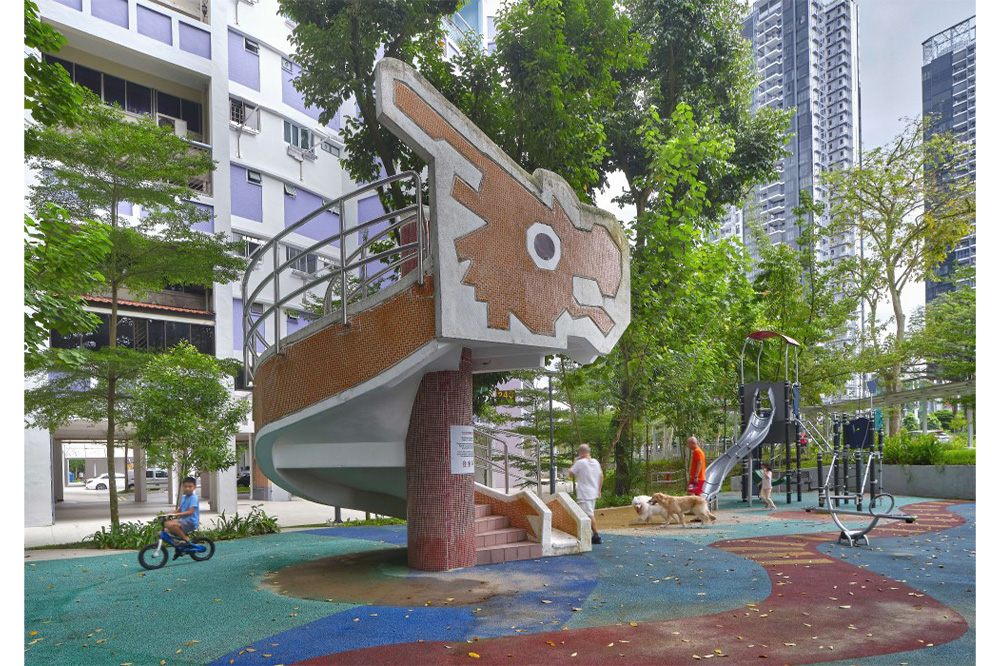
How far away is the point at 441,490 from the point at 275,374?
119 inches

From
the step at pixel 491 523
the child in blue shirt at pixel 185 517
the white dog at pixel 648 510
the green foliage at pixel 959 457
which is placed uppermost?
the child in blue shirt at pixel 185 517

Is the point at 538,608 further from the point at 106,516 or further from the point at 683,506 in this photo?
the point at 106,516

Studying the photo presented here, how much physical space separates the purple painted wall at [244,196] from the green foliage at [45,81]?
67.8 feet

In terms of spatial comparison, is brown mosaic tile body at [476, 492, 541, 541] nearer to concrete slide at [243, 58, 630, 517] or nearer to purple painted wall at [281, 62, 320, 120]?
concrete slide at [243, 58, 630, 517]

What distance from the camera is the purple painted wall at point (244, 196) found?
105 ft

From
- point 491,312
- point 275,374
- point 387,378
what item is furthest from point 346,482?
point 491,312

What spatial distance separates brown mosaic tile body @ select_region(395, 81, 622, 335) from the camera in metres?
9.85

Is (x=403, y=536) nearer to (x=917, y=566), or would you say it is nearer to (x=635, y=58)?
(x=917, y=566)

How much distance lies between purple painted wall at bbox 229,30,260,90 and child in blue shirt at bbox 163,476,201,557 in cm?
2458

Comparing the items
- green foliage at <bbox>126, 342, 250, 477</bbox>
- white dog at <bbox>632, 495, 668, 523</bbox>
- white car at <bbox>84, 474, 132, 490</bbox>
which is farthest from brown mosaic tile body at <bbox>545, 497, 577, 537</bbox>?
A: white car at <bbox>84, 474, 132, 490</bbox>

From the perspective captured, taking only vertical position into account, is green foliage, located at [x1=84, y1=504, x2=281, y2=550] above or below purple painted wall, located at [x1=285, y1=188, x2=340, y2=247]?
below

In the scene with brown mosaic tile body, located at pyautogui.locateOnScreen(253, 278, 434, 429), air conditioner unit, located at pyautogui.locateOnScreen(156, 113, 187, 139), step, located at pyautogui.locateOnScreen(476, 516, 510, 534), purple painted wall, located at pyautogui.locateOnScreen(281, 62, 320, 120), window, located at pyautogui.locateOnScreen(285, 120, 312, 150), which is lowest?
step, located at pyautogui.locateOnScreen(476, 516, 510, 534)

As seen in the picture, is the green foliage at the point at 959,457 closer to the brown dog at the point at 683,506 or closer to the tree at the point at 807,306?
the tree at the point at 807,306

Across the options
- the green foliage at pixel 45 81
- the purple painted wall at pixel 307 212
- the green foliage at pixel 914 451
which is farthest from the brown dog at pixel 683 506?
the purple painted wall at pixel 307 212
